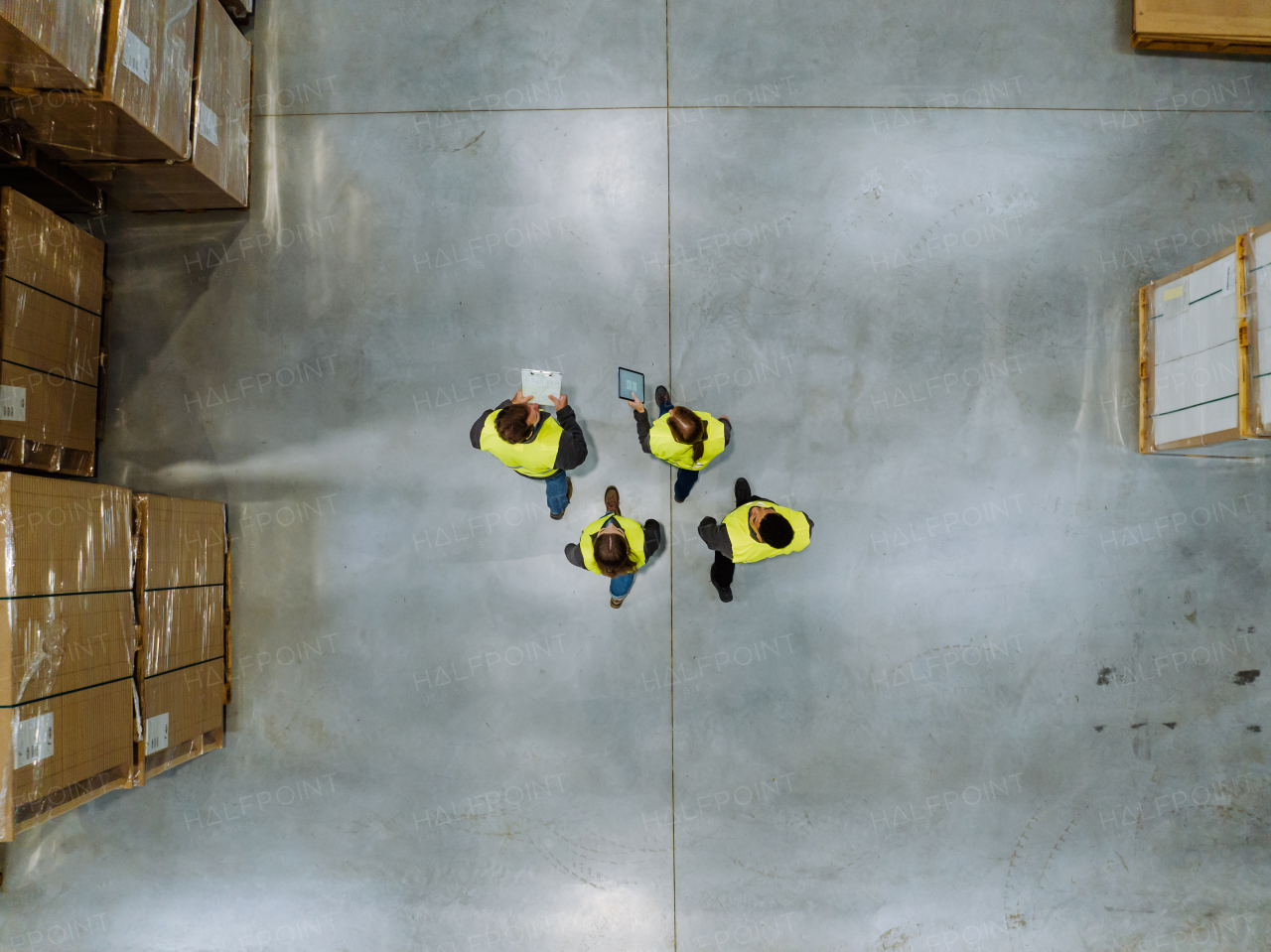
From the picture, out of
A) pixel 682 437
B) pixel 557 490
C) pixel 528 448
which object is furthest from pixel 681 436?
pixel 557 490

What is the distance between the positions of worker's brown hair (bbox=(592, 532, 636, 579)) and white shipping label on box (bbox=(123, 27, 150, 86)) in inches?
163

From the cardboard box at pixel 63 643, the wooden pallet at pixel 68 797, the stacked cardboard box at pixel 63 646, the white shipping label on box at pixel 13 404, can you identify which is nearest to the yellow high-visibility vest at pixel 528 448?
the stacked cardboard box at pixel 63 646

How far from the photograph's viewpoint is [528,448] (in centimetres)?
458

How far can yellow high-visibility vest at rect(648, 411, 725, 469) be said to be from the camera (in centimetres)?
463

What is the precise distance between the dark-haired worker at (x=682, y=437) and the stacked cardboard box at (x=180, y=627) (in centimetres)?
339

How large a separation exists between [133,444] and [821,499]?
5.53 meters

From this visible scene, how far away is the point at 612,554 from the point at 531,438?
0.97m

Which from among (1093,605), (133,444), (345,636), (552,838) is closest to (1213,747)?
(1093,605)

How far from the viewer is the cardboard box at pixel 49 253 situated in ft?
13.8

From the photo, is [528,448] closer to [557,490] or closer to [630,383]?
[557,490]

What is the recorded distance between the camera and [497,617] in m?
5.32

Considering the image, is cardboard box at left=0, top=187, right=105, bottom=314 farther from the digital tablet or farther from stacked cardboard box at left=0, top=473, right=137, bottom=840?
the digital tablet

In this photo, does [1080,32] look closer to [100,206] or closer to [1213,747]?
[1213,747]

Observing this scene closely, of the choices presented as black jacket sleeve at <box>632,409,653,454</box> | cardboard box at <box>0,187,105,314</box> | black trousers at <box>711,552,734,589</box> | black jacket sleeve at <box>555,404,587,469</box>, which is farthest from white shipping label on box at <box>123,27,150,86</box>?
black trousers at <box>711,552,734,589</box>
